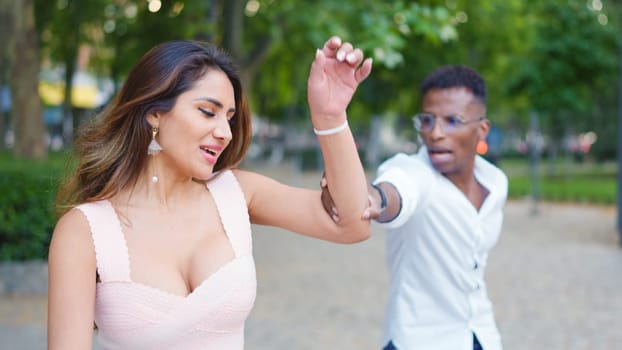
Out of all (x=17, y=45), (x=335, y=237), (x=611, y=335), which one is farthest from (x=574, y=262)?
(x=335, y=237)

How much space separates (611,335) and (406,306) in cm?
513

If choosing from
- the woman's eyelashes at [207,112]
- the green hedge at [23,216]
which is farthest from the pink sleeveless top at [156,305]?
the green hedge at [23,216]

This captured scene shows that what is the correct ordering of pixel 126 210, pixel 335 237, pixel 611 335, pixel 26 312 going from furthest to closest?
pixel 26 312, pixel 611 335, pixel 335 237, pixel 126 210

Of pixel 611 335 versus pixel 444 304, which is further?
pixel 611 335

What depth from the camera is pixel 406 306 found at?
312 centimetres

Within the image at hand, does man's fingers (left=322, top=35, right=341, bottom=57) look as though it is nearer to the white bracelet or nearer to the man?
the white bracelet

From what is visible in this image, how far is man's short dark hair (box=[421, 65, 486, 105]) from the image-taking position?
3.41 m

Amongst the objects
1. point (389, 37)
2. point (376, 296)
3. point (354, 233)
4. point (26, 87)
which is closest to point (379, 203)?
point (354, 233)

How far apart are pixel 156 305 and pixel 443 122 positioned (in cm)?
165

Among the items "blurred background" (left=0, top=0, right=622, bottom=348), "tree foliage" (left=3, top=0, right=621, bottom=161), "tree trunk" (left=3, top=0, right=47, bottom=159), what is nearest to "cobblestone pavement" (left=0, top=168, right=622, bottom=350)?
"blurred background" (left=0, top=0, right=622, bottom=348)

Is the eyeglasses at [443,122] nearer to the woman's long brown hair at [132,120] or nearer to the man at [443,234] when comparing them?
the man at [443,234]

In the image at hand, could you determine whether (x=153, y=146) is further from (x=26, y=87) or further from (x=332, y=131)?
(x=26, y=87)

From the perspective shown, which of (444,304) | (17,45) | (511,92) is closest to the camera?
(444,304)

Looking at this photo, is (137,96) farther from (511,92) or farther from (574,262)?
(511,92)
